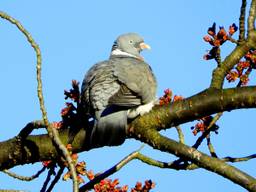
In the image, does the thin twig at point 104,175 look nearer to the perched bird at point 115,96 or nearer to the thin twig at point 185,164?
the thin twig at point 185,164

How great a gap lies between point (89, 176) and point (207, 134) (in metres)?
0.93

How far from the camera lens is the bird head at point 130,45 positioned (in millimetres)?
7117

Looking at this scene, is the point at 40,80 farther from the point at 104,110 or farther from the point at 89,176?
the point at 104,110

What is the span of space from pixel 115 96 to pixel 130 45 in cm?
223

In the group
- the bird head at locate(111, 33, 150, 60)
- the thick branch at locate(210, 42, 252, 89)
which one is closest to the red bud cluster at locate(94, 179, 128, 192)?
the thick branch at locate(210, 42, 252, 89)

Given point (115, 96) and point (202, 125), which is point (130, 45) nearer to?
point (115, 96)

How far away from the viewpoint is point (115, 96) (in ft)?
16.5

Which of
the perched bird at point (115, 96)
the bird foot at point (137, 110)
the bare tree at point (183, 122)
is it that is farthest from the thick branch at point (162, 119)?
the bird foot at point (137, 110)

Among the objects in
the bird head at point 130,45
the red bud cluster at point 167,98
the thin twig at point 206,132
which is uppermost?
the bird head at point 130,45

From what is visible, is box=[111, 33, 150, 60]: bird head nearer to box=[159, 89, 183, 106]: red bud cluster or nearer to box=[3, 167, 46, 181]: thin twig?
box=[159, 89, 183, 106]: red bud cluster

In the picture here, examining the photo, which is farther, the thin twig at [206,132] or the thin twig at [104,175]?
the thin twig at [206,132]

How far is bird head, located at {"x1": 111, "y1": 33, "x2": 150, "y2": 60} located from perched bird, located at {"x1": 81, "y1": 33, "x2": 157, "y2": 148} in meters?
1.07

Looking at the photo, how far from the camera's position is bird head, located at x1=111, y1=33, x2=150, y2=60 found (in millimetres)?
7117

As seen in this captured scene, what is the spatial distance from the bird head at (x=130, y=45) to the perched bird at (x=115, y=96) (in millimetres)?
1066
